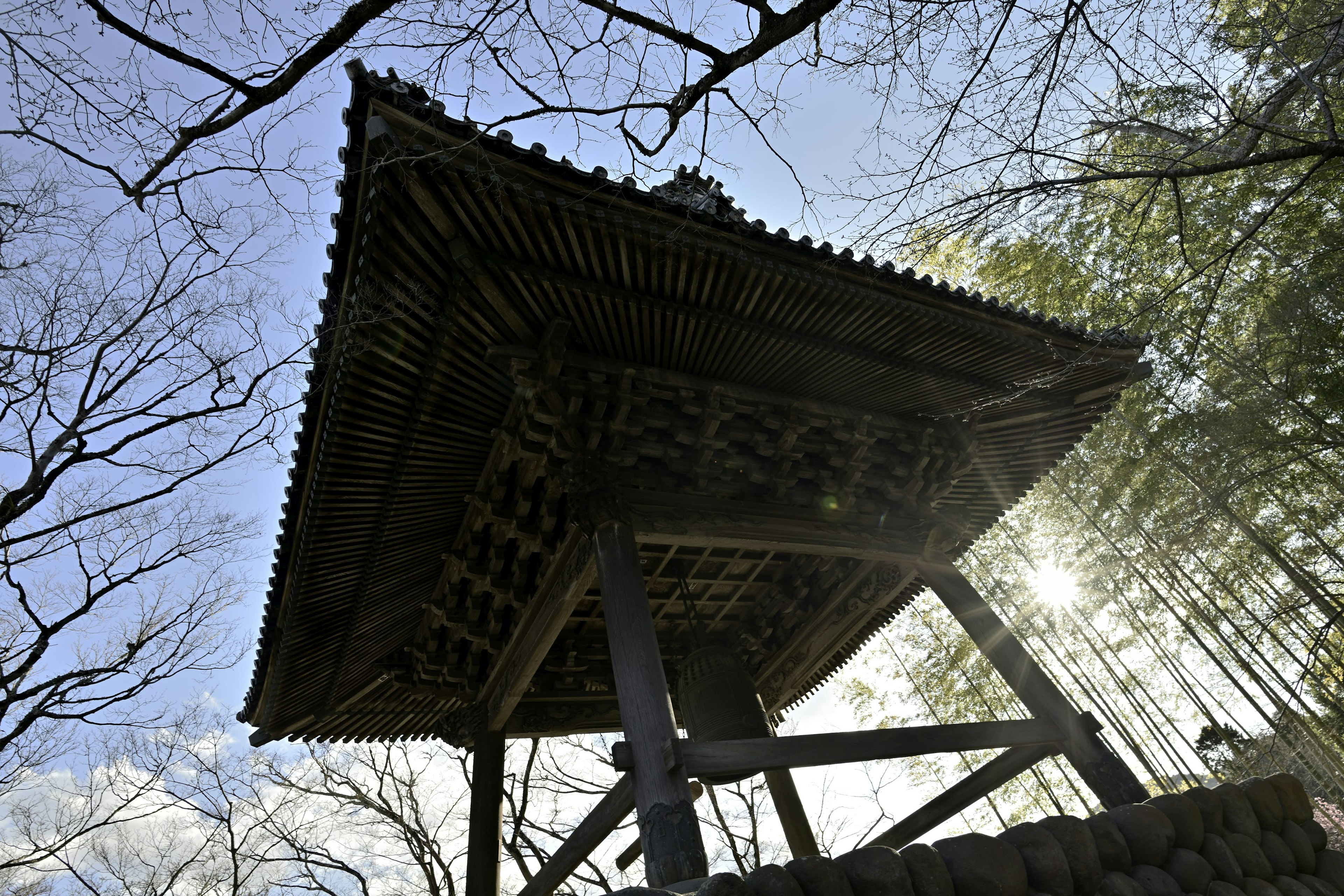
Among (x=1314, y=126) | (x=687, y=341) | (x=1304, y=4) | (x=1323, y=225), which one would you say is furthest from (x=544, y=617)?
(x=1323, y=225)

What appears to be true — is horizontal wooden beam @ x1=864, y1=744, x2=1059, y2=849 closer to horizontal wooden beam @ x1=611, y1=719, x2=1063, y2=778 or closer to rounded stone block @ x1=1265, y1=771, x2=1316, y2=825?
horizontal wooden beam @ x1=611, y1=719, x2=1063, y2=778

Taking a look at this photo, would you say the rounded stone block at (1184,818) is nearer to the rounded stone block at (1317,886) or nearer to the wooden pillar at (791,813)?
the rounded stone block at (1317,886)

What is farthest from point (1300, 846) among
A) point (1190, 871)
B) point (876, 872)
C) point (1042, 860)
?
point (876, 872)

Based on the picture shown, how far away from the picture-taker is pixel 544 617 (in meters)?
5.08

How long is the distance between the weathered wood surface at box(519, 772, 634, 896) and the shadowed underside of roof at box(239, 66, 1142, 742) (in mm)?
1370

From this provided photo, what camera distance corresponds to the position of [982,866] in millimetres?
2971

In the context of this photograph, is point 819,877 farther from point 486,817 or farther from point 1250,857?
point 486,817

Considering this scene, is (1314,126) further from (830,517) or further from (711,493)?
(711,493)

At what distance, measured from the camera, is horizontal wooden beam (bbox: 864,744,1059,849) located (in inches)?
194

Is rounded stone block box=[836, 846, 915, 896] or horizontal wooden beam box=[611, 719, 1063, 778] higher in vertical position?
horizontal wooden beam box=[611, 719, 1063, 778]

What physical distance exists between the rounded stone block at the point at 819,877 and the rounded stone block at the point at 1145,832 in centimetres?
177

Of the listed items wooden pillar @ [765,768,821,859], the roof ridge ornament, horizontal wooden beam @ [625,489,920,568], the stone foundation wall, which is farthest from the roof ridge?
Result: wooden pillar @ [765,768,821,859]

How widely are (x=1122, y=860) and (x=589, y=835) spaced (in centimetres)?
273

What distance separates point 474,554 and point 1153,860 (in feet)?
14.5
